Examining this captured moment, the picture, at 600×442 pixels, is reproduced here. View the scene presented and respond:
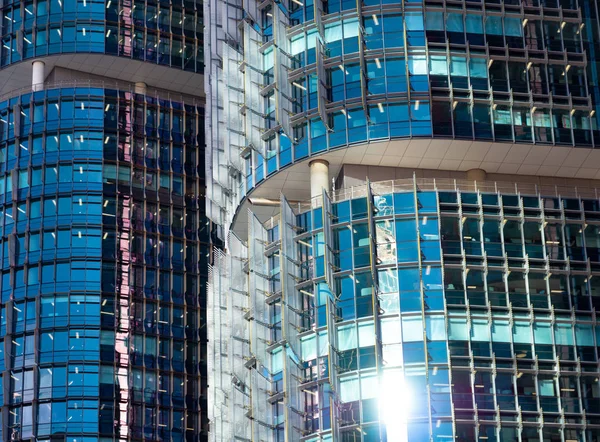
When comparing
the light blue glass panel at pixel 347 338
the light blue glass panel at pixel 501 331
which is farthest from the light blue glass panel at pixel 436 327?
the light blue glass panel at pixel 347 338

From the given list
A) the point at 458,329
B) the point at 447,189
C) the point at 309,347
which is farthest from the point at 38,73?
the point at 458,329

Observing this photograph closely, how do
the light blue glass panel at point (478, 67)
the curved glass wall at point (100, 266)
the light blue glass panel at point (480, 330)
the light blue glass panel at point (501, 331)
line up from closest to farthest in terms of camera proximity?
the light blue glass panel at point (480, 330), the light blue glass panel at point (501, 331), the light blue glass panel at point (478, 67), the curved glass wall at point (100, 266)

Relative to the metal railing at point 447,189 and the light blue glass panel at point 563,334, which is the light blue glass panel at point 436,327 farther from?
the metal railing at point 447,189

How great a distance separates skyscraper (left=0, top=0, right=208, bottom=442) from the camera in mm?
142625

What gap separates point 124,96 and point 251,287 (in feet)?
129

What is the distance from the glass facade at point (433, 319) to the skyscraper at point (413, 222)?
13cm

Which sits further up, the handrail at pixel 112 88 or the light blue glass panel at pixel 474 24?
the handrail at pixel 112 88

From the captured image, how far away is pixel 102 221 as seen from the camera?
148750mm

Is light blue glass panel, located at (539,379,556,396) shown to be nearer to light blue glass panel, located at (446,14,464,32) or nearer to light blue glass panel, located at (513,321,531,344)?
light blue glass panel, located at (513,321,531,344)

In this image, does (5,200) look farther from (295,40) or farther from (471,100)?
(471,100)

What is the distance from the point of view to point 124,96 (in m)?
154

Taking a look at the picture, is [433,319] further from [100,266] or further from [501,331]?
[100,266]

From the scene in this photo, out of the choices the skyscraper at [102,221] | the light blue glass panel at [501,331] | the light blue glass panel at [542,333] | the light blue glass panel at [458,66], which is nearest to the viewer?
the light blue glass panel at [501,331]

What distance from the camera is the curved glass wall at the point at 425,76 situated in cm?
11844
